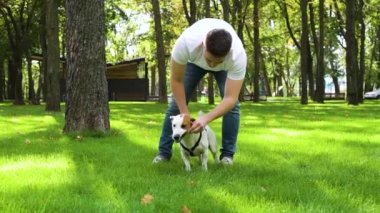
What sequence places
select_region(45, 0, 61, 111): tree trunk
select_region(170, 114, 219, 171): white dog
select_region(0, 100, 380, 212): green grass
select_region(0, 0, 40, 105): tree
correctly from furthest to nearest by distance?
1. select_region(0, 0, 40, 105): tree
2. select_region(45, 0, 61, 111): tree trunk
3. select_region(170, 114, 219, 171): white dog
4. select_region(0, 100, 380, 212): green grass

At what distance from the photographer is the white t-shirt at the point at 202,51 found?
5.07 meters

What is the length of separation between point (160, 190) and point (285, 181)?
49.0 inches

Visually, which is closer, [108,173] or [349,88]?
[108,173]

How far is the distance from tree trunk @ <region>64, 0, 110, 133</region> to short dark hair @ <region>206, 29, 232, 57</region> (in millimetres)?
5101

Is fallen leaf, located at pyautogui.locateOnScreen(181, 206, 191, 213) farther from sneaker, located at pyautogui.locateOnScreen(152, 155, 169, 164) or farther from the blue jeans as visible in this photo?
sneaker, located at pyautogui.locateOnScreen(152, 155, 169, 164)

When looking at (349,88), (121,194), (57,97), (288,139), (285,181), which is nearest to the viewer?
(121,194)

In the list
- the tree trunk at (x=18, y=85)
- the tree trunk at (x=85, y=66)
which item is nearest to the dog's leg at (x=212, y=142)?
the tree trunk at (x=85, y=66)

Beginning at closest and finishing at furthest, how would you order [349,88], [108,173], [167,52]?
[108,173], [349,88], [167,52]

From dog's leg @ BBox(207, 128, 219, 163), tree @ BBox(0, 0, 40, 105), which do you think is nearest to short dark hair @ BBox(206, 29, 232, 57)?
dog's leg @ BBox(207, 128, 219, 163)

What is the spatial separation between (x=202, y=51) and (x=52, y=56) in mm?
15165

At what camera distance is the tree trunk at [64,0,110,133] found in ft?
30.6

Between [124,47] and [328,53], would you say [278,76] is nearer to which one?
[328,53]

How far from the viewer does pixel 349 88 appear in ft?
87.2

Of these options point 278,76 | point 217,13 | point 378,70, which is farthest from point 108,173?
point 278,76
